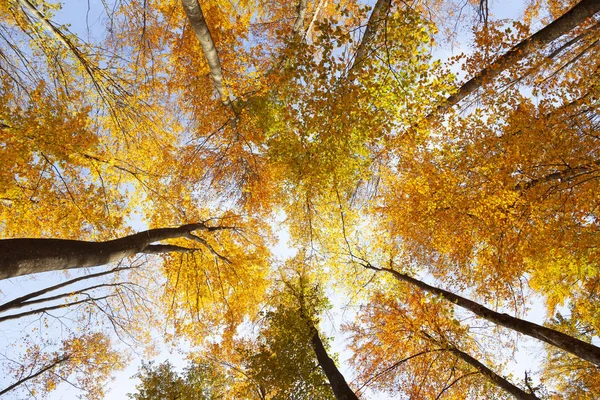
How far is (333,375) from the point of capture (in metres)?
7.68

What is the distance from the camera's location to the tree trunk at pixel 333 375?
6757 millimetres

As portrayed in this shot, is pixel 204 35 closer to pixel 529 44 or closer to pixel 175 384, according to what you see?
pixel 529 44

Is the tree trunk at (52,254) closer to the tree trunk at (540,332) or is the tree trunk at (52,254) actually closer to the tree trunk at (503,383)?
the tree trunk at (540,332)

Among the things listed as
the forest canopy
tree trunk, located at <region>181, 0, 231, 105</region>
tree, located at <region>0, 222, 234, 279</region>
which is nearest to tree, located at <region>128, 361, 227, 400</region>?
the forest canopy

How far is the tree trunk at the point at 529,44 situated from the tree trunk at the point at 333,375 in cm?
698

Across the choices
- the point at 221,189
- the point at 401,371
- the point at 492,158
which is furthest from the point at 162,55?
the point at 401,371

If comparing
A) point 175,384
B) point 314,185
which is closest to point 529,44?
point 314,185

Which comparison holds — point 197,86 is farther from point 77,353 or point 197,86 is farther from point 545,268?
point 545,268

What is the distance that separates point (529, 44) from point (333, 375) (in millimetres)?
9459

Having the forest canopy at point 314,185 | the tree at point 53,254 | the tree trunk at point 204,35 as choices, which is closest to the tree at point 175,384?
the forest canopy at point 314,185

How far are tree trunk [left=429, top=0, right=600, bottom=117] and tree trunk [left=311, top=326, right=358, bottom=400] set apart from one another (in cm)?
698

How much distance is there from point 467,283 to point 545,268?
2.22 metres

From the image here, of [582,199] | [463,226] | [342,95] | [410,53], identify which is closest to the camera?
[410,53]

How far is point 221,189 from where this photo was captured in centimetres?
Result: 1095
